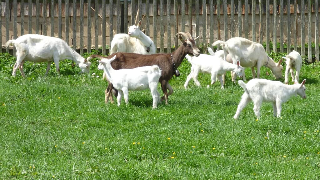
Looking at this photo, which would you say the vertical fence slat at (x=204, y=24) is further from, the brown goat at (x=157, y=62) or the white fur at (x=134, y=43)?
the brown goat at (x=157, y=62)

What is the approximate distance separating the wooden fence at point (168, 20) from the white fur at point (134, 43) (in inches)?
48.7

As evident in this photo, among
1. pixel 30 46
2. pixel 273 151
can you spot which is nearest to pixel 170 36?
pixel 30 46

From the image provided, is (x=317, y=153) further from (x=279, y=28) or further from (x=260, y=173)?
(x=279, y=28)

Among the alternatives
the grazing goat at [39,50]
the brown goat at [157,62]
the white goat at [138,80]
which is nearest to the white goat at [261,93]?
the white goat at [138,80]

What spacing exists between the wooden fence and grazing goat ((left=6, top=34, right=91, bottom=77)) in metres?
1.75

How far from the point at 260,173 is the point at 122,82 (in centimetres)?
444

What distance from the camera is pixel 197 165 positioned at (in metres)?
7.85

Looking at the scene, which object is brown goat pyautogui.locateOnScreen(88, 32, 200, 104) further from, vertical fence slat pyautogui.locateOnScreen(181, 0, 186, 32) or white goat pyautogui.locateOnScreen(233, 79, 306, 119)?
vertical fence slat pyautogui.locateOnScreen(181, 0, 186, 32)

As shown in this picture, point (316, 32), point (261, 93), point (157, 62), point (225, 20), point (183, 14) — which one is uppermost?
point (183, 14)

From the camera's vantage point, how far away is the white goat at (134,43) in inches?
623

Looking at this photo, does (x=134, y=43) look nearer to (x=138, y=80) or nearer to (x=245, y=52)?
(x=245, y=52)

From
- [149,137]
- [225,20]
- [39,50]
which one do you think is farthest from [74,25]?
[149,137]

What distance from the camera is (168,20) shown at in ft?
56.9

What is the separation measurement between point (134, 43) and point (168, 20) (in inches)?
64.5
